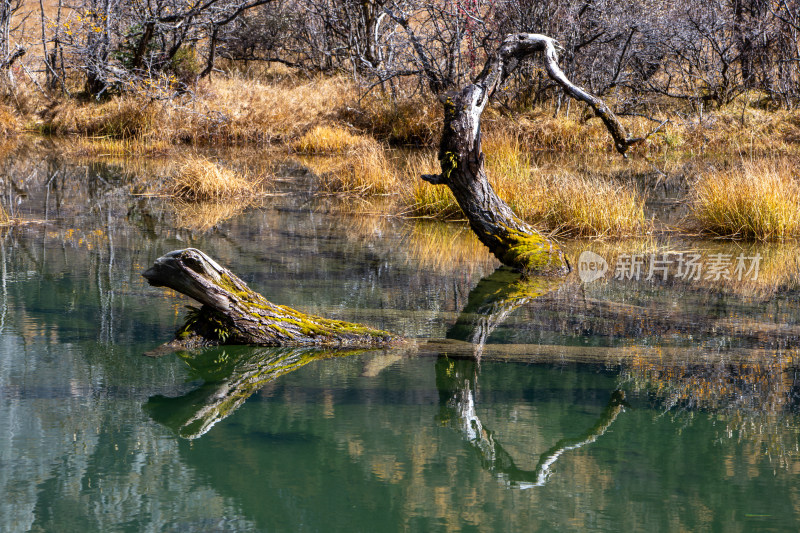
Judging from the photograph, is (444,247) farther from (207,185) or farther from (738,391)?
(738,391)

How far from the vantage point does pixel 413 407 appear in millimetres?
4086

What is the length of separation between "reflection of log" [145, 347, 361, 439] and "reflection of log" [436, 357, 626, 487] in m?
0.71

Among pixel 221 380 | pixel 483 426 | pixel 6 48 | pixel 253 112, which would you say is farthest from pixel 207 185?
pixel 6 48

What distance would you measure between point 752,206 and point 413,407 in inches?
229

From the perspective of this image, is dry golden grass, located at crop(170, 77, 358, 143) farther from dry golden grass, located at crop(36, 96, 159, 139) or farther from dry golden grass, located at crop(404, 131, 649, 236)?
dry golden grass, located at crop(404, 131, 649, 236)

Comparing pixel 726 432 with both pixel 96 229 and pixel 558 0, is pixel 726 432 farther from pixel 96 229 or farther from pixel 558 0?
pixel 558 0

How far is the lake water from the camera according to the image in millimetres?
3139

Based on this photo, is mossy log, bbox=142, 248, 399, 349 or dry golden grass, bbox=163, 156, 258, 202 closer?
mossy log, bbox=142, 248, 399, 349

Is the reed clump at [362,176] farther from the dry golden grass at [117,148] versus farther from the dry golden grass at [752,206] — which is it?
the dry golden grass at [752,206]

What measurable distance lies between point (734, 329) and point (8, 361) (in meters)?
4.46

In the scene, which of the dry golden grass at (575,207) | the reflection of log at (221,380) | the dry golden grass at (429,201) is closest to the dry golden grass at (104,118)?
the dry golden grass at (429,201)

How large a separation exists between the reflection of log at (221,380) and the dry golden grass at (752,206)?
17.6 feet

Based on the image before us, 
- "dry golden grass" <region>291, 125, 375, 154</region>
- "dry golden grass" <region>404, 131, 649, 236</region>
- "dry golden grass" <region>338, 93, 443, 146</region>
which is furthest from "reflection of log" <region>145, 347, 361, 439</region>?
"dry golden grass" <region>338, 93, 443, 146</region>

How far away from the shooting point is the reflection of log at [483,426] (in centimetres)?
347
